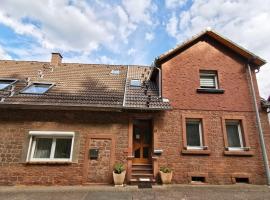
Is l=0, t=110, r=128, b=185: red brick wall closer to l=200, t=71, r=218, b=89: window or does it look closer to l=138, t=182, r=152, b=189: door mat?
l=138, t=182, r=152, b=189: door mat

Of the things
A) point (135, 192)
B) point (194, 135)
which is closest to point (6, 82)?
point (135, 192)

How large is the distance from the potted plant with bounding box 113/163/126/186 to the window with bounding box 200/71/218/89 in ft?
A: 19.1

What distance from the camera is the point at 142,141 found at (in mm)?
9656

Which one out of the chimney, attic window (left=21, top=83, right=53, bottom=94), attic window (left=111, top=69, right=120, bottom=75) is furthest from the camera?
the chimney

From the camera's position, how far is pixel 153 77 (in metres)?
11.4

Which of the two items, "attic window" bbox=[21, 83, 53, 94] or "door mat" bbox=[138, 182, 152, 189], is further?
"attic window" bbox=[21, 83, 53, 94]

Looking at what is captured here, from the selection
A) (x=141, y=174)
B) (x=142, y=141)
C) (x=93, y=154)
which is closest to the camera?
(x=93, y=154)

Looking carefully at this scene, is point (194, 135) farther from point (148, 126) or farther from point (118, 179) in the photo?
point (118, 179)

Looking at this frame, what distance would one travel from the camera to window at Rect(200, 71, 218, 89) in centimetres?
1031

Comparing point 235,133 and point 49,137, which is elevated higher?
→ point 235,133

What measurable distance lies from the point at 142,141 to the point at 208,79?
4.85m

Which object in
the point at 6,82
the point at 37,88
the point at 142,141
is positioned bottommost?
the point at 142,141

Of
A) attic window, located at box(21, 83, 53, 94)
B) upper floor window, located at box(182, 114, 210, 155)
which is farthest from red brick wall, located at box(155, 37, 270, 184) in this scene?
attic window, located at box(21, 83, 53, 94)

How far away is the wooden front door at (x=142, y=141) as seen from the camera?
31.0ft
